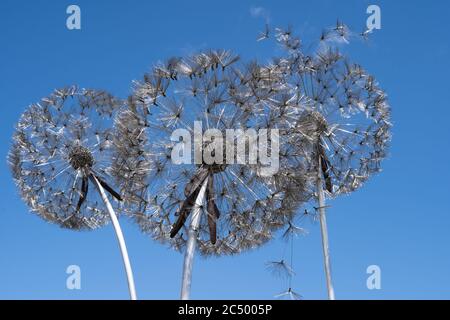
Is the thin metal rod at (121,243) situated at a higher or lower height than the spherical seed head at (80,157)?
lower

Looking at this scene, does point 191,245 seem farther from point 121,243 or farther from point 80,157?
point 80,157

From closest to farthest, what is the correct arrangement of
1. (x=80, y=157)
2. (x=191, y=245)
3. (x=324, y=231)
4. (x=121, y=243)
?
(x=191, y=245)
(x=324, y=231)
(x=121, y=243)
(x=80, y=157)

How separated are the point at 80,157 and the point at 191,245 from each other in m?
7.05

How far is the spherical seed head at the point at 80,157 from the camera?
2303 centimetres

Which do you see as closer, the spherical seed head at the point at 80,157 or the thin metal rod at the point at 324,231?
the thin metal rod at the point at 324,231

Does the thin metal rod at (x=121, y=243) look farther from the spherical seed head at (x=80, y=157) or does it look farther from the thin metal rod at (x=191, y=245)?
the thin metal rod at (x=191, y=245)

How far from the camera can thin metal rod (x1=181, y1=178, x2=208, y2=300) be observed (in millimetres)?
17156

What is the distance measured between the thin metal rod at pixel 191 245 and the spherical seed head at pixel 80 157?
613 centimetres

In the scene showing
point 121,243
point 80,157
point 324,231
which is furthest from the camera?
point 80,157

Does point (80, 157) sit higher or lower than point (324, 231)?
higher

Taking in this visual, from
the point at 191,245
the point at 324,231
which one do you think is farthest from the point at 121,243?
the point at 324,231

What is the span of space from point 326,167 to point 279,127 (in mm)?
3166

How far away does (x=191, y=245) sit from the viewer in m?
17.8
